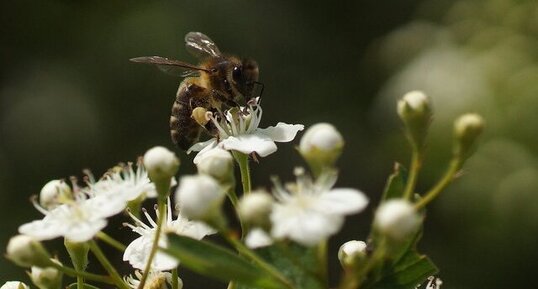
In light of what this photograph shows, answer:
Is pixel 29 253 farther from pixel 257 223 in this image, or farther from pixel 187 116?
pixel 187 116

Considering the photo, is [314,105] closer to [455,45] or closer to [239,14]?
[239,14]

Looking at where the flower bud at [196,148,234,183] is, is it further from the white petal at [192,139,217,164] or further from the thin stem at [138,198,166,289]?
the white petal at [192,139,217,164]

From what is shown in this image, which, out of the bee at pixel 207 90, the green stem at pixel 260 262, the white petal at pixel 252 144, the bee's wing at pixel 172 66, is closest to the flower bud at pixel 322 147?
the green stem at pixel 260 262

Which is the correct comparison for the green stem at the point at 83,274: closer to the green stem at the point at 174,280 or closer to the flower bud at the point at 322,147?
the green stem at the point at 174,280

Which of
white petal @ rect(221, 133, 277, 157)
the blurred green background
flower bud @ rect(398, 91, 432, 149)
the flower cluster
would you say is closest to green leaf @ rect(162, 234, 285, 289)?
the flower cluster

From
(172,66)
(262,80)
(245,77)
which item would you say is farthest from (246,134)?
(262,80)

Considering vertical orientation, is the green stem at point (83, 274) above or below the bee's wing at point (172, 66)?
below
